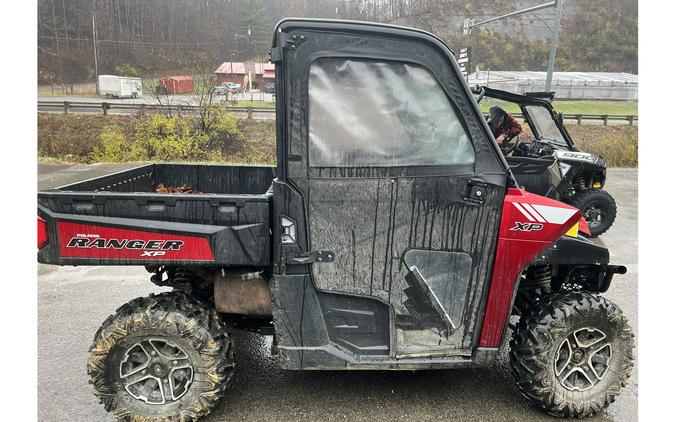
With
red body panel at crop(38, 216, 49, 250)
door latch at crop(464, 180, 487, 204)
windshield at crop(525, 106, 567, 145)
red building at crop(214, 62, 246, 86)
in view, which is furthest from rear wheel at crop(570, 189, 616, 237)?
red building at crop(214, 62, 246, 86)

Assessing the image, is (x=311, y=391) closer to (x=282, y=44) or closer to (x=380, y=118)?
(x=380, y=118)

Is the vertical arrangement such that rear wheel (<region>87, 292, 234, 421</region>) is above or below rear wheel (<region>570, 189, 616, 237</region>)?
below

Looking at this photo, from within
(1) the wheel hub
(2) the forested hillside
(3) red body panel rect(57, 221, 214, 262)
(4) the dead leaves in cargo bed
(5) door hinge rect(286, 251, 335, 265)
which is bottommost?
(1) the wheel hub

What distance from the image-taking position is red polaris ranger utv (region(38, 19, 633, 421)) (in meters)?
2.24

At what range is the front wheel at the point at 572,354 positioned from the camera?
2.53m

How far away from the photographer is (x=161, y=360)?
8.13 feet

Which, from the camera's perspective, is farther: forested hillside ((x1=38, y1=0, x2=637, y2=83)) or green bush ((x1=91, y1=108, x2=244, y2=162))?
green bush ((x1=91, y1=108, x2=244, y2=162))

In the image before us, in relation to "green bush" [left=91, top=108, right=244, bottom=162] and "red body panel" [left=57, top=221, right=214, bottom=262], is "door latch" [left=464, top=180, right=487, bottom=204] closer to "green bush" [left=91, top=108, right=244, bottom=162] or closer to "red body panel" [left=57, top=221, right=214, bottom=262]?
"red body panel" [left=57, top=221, right=214, bottom=262]

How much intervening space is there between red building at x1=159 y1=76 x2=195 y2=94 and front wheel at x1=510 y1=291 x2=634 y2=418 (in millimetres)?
13010

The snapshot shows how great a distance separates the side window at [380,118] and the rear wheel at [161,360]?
1.13 m

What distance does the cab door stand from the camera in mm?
2211

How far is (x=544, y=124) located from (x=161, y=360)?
722 cm

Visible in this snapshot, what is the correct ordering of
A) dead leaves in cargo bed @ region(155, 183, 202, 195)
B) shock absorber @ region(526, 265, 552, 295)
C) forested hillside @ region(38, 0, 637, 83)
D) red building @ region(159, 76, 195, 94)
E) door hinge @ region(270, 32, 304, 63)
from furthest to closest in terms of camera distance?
red building @ region(159, 76, 195, 94) < forested hillside @ region(38, 0, 637, 83) < dead leaves in cargo bed @ region(155, 183, 202, 195) < shock absorber @ region(526, 265, 552, 295) < door hinge @ region(270, 32, 304, 63)

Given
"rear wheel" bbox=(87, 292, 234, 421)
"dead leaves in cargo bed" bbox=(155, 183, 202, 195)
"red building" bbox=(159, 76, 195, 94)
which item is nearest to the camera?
"rear wheel" bbox=(87, 292, 234, 421)
